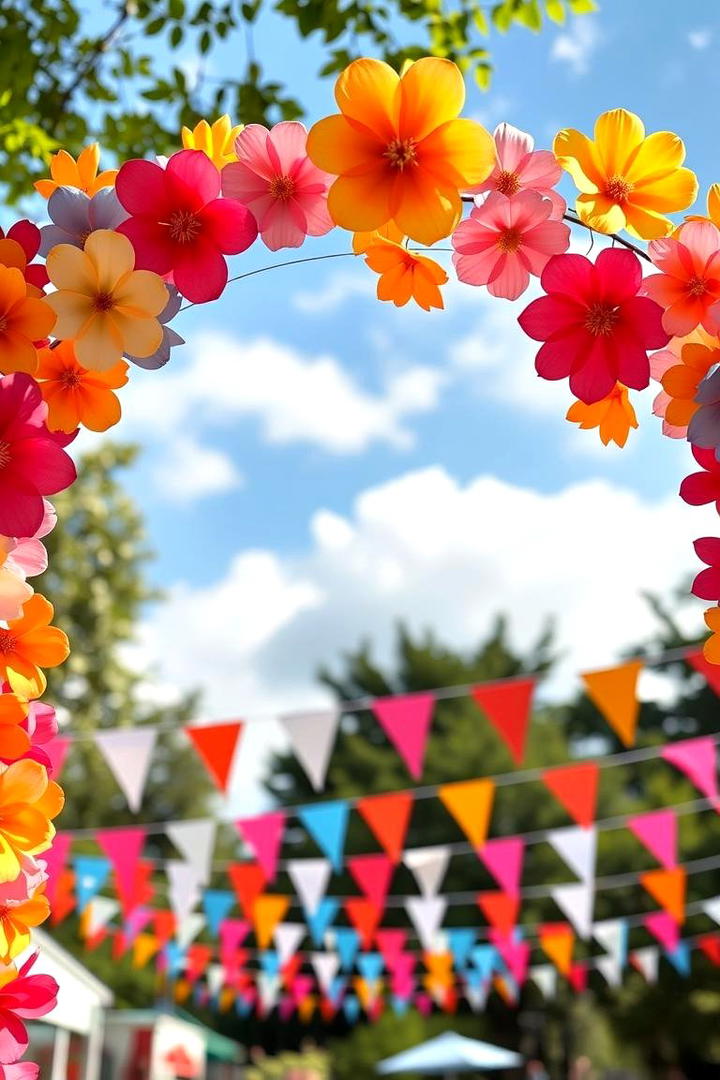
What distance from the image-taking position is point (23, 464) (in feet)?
3.43

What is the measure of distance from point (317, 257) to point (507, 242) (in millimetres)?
200

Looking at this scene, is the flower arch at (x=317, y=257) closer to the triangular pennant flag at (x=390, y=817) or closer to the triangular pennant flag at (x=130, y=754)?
the triangular pennant flag at (x=130, y=754)

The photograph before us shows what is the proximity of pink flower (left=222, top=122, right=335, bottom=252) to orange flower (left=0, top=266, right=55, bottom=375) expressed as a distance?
227 millimetres

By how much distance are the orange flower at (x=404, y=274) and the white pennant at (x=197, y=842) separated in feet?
23.1

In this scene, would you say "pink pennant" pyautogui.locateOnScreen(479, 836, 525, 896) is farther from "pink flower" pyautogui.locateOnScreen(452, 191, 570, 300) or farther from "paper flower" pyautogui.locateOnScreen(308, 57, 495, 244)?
"paper flower" pyautogui.locateOnScreen(308, 57, 495, 244)

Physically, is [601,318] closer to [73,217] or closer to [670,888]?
[73,217]

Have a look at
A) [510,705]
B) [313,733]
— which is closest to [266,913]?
[313,733]

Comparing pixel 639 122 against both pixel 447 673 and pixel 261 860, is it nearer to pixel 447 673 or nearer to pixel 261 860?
pixel 261 860

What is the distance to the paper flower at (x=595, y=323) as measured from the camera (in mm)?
1069

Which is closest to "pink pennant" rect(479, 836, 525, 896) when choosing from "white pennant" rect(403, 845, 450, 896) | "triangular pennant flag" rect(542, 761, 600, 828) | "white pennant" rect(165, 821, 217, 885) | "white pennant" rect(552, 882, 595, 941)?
"white pennant" rect(403, 845, 450, 896)

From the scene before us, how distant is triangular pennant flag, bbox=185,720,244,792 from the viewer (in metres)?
6.03

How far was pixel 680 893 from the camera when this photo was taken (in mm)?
8656

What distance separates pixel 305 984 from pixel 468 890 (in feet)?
15.5

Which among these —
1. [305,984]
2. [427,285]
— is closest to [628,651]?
[305,984]
